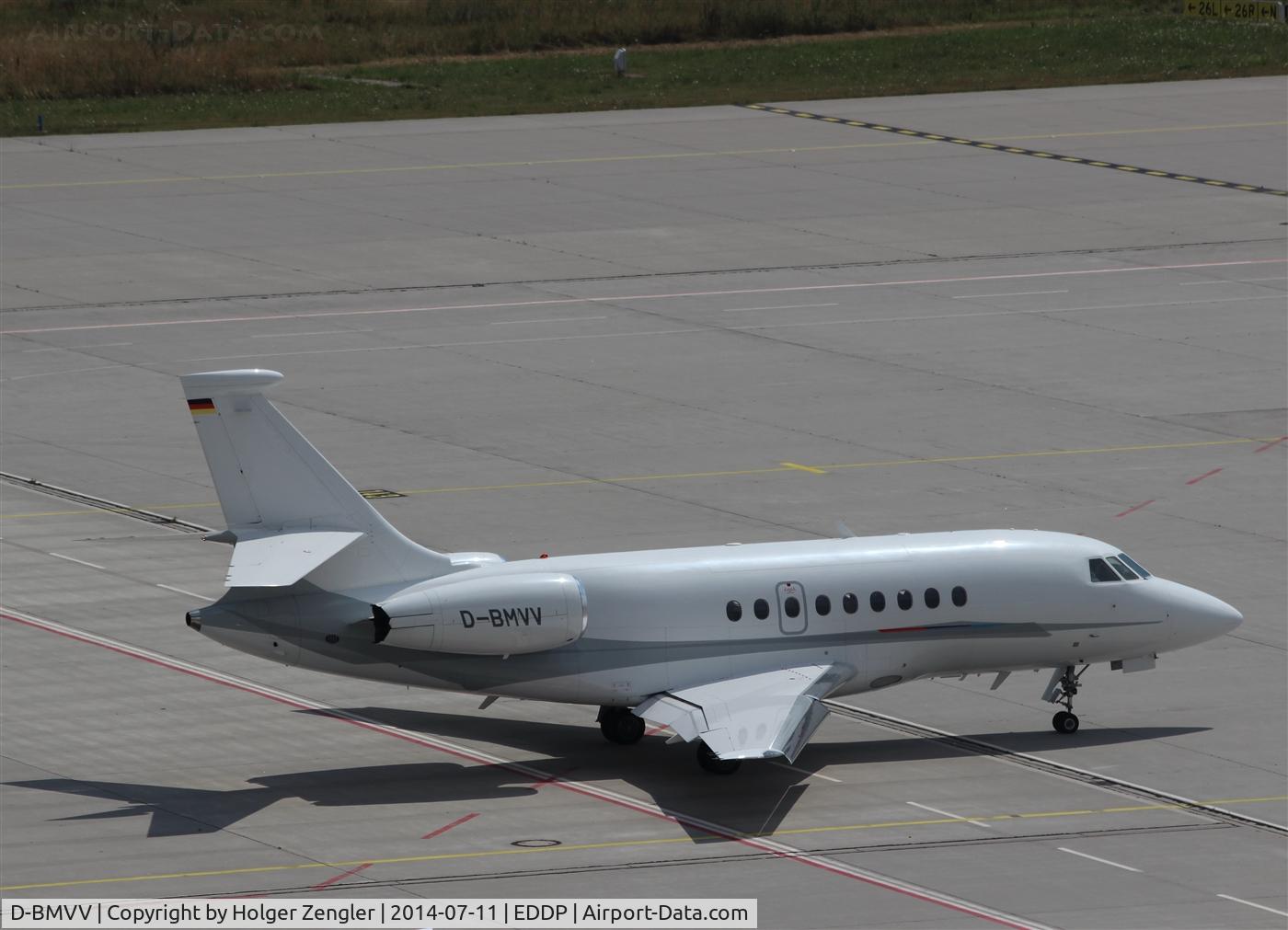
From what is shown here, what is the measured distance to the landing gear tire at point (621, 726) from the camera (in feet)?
116

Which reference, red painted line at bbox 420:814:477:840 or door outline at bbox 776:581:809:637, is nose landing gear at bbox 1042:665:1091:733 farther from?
red painted line at bbox 420:814:477:840

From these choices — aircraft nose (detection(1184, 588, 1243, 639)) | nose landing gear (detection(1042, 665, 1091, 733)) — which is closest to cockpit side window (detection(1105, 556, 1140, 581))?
aircraft nose (detection(1184, 588, 1243, 639))

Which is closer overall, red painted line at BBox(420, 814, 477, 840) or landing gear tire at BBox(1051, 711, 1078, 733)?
red painted line at BBox(420, 814, 477, 840)

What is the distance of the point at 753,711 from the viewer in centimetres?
3309

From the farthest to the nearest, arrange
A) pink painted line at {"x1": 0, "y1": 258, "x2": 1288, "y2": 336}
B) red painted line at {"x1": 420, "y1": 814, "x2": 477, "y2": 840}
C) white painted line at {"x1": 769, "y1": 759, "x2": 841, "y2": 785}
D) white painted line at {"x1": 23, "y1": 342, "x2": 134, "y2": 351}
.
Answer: pink painted line at {"x1": 0, "y1": 258, "x2": 1288, "y2": 336} → white painted line at {"x1": 23, "y1": 342, "x2": 134, "y2": 351} → white painted line at {"x1": 769, "y1": 759, "x2": 841, "y2": 785} → red painted line at {"x1": 420, "y1": 814, "x2": 477, "y2": 840}

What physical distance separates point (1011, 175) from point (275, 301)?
3041 cm

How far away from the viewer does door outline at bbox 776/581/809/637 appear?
3459 cm

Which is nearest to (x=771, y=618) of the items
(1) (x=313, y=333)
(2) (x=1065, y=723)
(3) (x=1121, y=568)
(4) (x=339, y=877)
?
(2) (x=1065, y=723)

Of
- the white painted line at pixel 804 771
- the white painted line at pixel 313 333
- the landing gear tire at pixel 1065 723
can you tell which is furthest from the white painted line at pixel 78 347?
the landing gear tire at pixel 1065 723

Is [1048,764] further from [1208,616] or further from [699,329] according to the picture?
[699,329]

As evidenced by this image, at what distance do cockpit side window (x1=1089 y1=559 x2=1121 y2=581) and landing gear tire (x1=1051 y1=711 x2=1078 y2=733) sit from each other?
2.29 m

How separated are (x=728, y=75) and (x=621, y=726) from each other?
6782cm

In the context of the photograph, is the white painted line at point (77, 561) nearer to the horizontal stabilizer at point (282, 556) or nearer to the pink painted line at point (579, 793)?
the pink painted line at point (579, 793)

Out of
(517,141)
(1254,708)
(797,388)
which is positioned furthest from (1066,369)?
(517,141)
